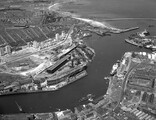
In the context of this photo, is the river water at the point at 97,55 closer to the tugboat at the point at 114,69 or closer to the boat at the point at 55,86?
the boat at the point at 55,86

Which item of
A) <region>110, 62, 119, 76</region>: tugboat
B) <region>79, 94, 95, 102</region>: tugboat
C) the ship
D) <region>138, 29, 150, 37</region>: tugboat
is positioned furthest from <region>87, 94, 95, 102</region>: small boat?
<region>138, 29, 150, 37</region>: tugboat

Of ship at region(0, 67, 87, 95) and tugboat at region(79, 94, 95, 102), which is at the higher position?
ship at region(0, 67, 87, 95)

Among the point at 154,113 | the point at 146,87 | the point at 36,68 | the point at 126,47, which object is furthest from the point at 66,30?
the point at 154,113

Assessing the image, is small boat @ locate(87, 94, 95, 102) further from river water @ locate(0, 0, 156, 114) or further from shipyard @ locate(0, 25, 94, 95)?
shipyard @ locate(0, 25, 94, 95)

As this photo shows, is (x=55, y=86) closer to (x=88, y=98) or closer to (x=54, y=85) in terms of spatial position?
(x=54, y=85)

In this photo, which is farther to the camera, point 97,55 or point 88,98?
point 97,55

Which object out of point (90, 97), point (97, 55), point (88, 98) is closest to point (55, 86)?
point (88, 98)

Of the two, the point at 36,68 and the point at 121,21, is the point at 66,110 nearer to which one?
the point at 36,68

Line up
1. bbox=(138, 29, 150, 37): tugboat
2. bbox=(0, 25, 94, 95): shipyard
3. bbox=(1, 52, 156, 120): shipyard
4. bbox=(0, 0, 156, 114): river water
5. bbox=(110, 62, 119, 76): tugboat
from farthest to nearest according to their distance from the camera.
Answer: bbox=(138, 29, 150, 37): tugboat → bbox=(110, 62, 119, 76): tugboat → bbox=(0, 25, 94, 95): shipyard → bbox=(0, 0, 156, 114): river water → bbox=(1, 52, 156, 120): shipyard
